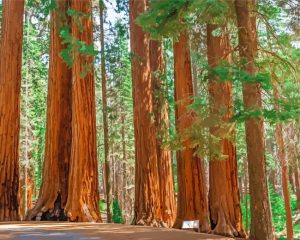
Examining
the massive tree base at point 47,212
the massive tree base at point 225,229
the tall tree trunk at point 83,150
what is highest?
the tall tree trunk at point 83,150

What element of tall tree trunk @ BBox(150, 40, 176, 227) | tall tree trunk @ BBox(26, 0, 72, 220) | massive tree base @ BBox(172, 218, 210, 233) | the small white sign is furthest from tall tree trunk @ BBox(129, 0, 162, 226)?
tall tree trunk @ BBox(26, 0, 72, 220)

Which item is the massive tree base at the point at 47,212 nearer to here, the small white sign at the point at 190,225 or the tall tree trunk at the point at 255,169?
the small white sign at the point at 190,225

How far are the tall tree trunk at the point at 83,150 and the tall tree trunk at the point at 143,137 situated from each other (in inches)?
48.3

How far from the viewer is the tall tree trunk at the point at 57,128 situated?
10672mm

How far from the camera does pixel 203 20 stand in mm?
7578

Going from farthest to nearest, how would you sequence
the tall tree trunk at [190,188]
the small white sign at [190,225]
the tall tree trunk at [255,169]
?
the tall tree trunk at [190,188] → the small white sign at [190,225] → the tall tree trunk at [255,169]

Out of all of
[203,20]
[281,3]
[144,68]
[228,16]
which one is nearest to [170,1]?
[203,20]

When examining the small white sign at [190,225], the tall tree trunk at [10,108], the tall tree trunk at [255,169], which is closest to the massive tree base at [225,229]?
the small white sign at [190,225]

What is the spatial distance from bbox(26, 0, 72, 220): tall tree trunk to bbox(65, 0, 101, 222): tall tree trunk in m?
0.81

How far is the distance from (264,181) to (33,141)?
71.7ft

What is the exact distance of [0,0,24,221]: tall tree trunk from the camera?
10.5 meters

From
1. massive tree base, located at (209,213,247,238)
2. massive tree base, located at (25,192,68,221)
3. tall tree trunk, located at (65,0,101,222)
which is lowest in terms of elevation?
massive tree base, located at (209,213,247,238)

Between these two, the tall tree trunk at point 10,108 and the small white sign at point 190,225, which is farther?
the tall tree trunk at point 10,108

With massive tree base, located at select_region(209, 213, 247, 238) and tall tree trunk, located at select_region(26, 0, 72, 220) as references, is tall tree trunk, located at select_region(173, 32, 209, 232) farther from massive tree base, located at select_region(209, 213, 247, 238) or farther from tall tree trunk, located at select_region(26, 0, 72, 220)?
tall tree trunk, located at select_region(26, 0, 72, 220)
